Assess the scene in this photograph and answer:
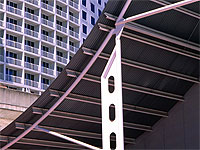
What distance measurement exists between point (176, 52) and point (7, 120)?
2060 cm

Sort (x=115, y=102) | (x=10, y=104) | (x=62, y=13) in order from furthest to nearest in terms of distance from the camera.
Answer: (x=62, y=13)
(x=10, y=104)
(x=115, y=102)

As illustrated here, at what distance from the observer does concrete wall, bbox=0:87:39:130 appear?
45.9 m

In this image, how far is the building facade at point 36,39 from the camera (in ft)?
243

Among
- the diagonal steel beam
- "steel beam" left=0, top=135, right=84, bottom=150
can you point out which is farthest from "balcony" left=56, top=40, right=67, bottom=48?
the diagonal steel beam

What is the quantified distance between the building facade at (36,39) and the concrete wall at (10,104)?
74.9 feet

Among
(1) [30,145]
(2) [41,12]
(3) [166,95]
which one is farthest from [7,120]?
(2) [41,12]

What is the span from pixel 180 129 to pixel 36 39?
45.0 m

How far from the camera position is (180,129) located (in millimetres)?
37719

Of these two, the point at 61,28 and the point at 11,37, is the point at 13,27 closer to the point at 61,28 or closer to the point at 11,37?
the point at 11,37

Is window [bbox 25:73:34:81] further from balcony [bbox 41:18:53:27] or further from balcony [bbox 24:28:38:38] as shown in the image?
balcony [bbox 41:18:53:27]

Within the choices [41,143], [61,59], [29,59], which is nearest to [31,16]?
[29,59]

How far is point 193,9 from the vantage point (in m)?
29.6

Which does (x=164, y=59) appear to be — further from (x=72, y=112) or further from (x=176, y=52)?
(x=72, y=112)

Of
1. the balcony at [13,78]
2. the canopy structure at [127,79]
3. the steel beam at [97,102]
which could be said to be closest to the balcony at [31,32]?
the balcony at [13,78]
